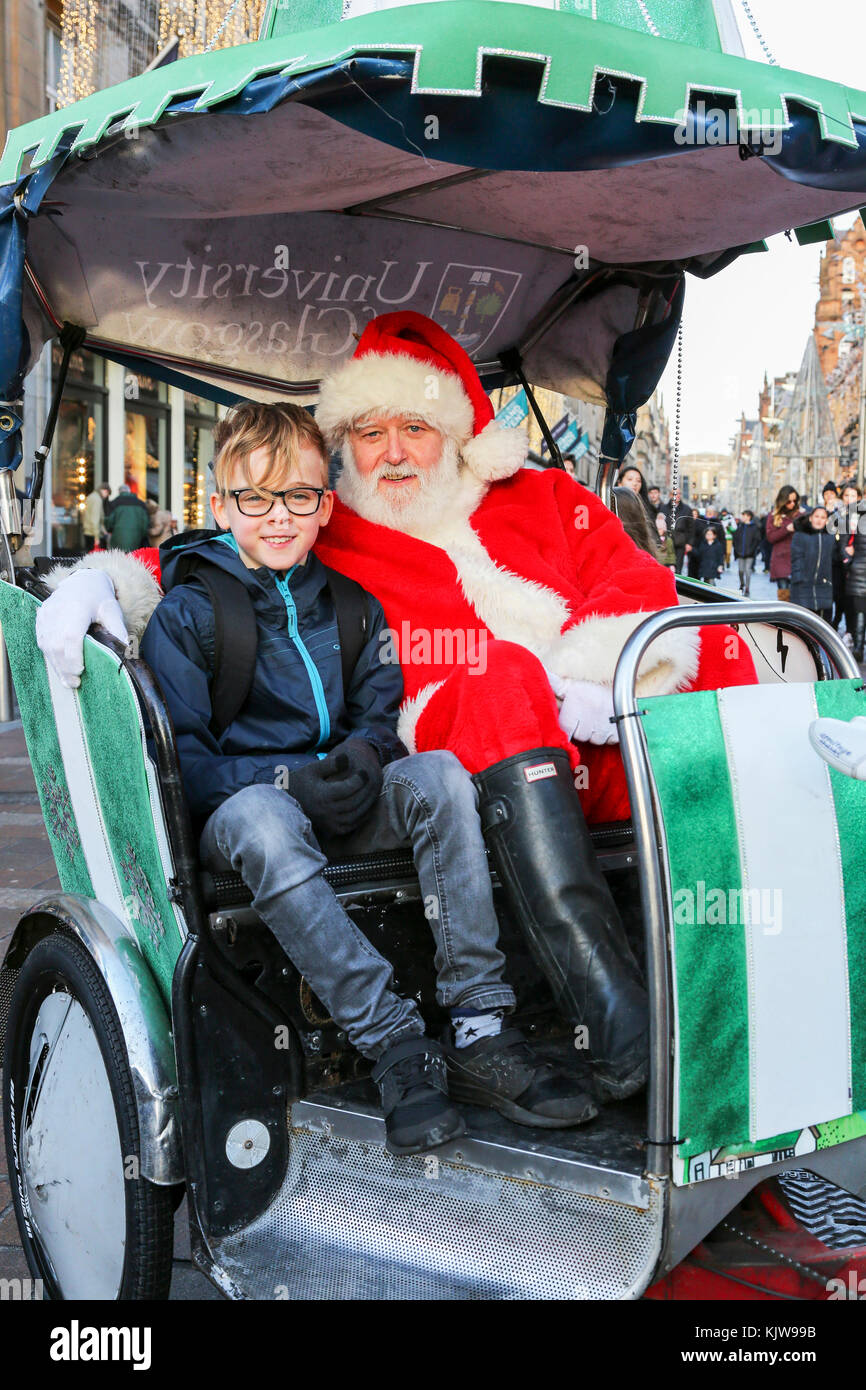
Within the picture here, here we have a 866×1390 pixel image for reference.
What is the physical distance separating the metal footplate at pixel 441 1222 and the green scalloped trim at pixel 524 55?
183cm

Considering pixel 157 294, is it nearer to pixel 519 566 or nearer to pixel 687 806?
pixel 519 566

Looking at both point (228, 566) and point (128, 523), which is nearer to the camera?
point (228, 566)

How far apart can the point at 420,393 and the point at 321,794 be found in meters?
1.29

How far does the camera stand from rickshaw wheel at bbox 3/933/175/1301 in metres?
2.18

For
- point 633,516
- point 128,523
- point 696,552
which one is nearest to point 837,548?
point 696,552

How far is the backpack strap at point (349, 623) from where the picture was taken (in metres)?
2.82

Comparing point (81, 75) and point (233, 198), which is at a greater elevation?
point (81, 75)

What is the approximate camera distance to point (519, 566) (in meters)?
3.27

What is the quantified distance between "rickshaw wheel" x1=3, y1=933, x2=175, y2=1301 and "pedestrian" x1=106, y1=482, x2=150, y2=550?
999cm

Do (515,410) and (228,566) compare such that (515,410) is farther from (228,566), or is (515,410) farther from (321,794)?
(321,794)

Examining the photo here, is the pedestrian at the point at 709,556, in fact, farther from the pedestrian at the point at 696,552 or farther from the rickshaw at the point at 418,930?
the rickshaw at the point at 418,930

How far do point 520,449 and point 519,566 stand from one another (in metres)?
0.34

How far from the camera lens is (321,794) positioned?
241cm
